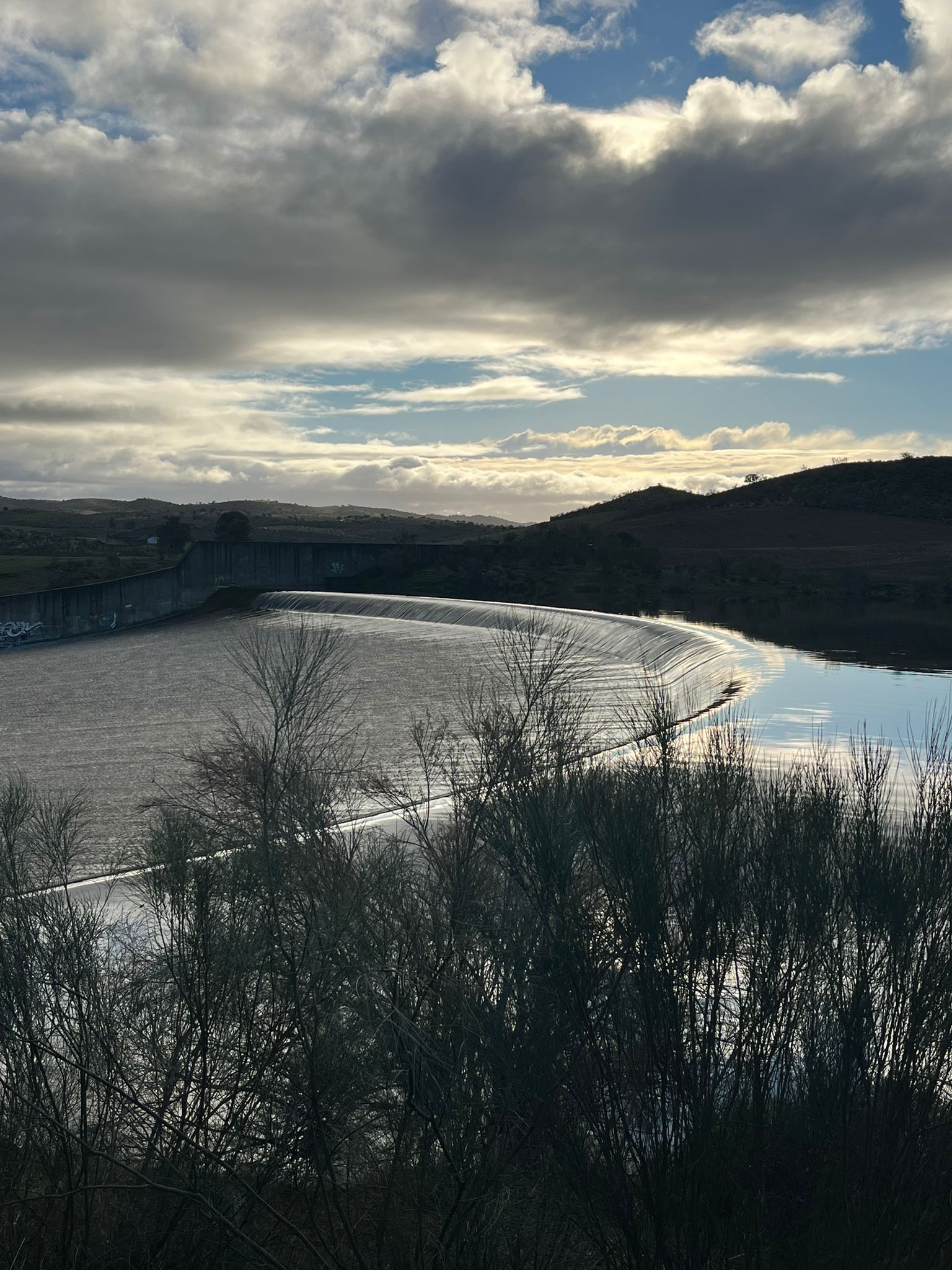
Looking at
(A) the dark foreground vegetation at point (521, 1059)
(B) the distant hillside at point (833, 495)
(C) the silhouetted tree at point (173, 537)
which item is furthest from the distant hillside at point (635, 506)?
(A) the dark foreground vegetation at point (521, 1059)

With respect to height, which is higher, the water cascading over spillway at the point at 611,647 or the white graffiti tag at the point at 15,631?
the water cascading over spillway at the point at 611,647

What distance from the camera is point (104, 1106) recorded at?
23.5ft

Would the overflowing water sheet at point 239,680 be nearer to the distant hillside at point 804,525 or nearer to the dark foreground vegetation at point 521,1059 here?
the dark foreground vegetation at point 521,1059

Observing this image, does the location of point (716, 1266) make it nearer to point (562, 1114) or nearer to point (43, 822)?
point (562, 1114)

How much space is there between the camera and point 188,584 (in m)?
60.1

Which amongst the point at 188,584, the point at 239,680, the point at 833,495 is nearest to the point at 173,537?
the point at 188,584

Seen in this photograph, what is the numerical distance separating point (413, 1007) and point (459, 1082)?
1.87 ft

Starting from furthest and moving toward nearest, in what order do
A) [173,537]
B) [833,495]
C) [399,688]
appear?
1. [833,495]
2. [173,537]
3. [399,688]

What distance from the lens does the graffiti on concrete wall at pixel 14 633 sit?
5253 cm

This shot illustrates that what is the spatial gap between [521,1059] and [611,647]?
29.7 metres

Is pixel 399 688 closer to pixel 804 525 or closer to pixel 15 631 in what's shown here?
pixel 15 631

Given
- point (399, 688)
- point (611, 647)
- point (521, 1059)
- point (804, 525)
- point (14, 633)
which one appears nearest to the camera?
point (521, 1059)

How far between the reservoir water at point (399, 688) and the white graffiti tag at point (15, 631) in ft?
6.58

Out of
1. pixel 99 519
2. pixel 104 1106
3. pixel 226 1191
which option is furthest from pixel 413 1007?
→ pixel 99 519
